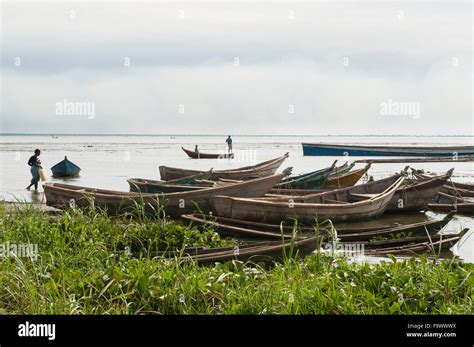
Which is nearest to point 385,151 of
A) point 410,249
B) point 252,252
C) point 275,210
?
point 275,210

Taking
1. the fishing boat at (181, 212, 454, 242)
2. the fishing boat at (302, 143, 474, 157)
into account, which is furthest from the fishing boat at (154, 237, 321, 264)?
the fishing boat at (302, 143, 474, 157)

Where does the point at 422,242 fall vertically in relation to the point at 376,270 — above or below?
below

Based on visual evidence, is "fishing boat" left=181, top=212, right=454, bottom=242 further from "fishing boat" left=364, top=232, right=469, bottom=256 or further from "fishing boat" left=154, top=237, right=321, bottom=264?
"fishing boat" left=154, top=237, right=321, bottom=264

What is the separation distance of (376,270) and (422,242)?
4751 mm

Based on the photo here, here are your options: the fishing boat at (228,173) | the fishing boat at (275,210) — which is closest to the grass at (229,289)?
the fishing boat at (275,210)

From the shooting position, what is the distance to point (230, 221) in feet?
36.3

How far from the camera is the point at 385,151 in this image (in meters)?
36.8

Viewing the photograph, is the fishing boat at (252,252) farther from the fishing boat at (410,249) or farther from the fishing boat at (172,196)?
the fishing boat at (172,196)

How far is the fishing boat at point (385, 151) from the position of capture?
35.4m

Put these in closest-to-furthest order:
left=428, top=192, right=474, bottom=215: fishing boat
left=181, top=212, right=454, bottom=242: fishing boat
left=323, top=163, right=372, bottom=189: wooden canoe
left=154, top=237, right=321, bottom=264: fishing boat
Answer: left=154, top=237, right=321, bottom=264: fishing boat → left=181, top=212, right=454, bottom=242: fishing boat → left=428, top=192, right=474, bottom=215: fishing boat → left=323, top=163, right=372, bottom=189: wooden canoe

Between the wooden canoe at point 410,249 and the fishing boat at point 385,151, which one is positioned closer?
the wooden canoe at point 410,249

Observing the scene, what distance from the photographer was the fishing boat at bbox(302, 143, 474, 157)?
35375mm
